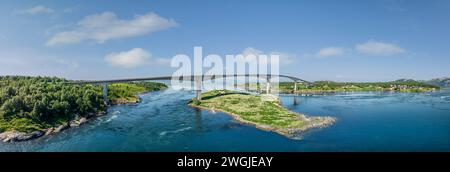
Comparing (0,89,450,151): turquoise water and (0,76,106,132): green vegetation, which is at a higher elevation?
(0,76,106,132): green vegetation

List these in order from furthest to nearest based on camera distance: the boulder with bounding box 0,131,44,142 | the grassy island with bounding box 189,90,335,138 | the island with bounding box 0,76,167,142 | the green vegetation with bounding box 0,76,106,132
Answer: the grassy island with bounding box 189,90,335,138
the green vegetation with bounding box 0,76,106,132
the island with bounding box 0,76,167,142
the boulder with bounding box 0,131,44,142

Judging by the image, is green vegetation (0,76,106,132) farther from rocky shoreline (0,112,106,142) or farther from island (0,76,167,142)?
rocky shoreline (0,112,106,142)

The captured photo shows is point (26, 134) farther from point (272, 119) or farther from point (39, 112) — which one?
point (272, 119)

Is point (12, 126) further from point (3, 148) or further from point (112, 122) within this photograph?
point (112, 122)

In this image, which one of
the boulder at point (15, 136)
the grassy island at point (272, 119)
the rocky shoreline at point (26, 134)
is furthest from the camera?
the grassy island at point (272, 119)

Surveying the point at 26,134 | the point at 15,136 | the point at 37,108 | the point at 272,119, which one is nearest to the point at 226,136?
the point at 272,119

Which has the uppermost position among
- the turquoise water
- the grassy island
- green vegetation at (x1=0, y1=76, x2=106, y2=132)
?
green vegetation at (x1=0, y1=76, x2=106, y2=132)

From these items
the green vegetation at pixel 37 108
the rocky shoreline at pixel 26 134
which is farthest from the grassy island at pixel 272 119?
the rocky shoreline at pixel 26 134

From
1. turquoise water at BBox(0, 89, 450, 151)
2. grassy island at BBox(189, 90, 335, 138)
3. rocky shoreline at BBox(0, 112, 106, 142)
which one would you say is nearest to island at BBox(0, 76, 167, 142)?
rocky shoreline at BBox(0, 112, 106, 142)

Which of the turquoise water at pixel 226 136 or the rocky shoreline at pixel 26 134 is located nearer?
the turquoise water at pixel 226 136

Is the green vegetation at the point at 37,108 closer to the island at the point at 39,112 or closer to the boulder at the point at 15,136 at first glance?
the island at the point at 39,112

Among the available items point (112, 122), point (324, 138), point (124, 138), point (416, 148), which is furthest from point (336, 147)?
point (112, 122)
